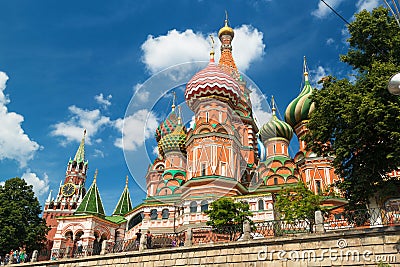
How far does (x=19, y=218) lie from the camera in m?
28.1

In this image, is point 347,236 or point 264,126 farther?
point 264,126

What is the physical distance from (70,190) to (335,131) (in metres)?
52.7

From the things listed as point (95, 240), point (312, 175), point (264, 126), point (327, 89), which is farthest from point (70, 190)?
point (327, 89)

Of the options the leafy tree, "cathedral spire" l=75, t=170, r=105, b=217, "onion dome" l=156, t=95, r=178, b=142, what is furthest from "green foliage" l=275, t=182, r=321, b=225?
"onion dome" l=156, t=95, r=178, b=142

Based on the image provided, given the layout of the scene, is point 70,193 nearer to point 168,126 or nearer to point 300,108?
point 168,126

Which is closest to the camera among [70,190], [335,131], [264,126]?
[335,131]

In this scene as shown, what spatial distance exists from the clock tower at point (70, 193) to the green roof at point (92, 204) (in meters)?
20.5

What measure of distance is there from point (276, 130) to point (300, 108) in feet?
12.6

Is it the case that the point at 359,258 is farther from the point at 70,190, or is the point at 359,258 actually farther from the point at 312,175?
the point at 70,190

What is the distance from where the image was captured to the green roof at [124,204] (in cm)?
4094

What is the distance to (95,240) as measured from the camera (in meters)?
32.5

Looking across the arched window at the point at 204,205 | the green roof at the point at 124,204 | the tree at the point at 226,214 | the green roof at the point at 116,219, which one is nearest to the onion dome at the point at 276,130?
the arched window at the point at 204,205

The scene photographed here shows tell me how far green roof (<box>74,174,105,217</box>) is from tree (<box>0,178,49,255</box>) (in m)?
3.67

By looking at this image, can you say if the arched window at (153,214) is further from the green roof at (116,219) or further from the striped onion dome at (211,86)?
the striped onion dome at (211,86)
